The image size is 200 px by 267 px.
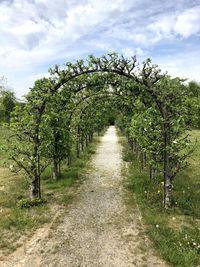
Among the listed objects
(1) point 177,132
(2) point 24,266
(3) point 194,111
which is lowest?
(2) point 24,266

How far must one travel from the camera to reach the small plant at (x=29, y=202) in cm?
874

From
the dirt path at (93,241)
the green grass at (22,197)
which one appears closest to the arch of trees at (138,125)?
the green grass at (22,197)

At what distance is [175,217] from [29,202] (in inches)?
171

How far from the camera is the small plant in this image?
8.74 m

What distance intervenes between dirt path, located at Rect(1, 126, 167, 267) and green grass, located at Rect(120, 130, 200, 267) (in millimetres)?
290

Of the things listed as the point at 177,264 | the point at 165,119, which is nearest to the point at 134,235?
the point at 177,264

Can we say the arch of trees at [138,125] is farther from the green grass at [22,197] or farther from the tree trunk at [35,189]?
the green grass at [22,197]

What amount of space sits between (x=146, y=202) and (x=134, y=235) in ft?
7.49

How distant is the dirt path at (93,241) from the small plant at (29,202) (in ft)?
3.34

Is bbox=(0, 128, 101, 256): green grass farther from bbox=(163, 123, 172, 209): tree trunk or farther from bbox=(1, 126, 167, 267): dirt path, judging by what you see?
bbox=(163, 123, 172, 209): tree trunk

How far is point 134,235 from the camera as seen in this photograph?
6926mm

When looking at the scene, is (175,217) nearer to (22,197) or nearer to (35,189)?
(35,189)

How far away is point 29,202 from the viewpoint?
351 inches

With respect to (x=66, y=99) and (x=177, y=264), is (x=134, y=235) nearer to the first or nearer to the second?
(x=177, y=264)
